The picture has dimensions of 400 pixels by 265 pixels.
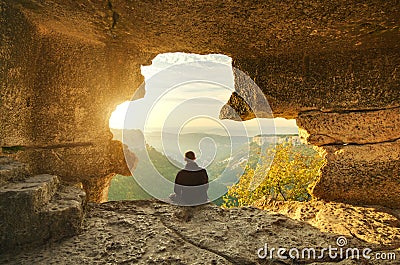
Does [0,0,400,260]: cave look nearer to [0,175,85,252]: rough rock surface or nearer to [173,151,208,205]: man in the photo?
[0,175,85,252]: rough rock surface

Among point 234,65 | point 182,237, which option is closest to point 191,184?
point 182,237

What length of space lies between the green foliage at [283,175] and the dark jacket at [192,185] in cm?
1109

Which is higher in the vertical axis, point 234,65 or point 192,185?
point 234,65

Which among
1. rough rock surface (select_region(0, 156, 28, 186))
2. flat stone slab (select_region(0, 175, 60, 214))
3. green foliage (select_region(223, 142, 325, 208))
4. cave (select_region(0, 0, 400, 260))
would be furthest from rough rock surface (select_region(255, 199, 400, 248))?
green foliage (select_region(223, 142, 325, 208))

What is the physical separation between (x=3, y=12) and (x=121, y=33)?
4.60 feet

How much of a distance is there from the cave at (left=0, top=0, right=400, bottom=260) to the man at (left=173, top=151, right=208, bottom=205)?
1.24 m

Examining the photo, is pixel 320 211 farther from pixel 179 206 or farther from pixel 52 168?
pixel 52 168

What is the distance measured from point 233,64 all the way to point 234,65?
0.02 meters

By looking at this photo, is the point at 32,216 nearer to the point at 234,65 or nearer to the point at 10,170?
the point at 10,170

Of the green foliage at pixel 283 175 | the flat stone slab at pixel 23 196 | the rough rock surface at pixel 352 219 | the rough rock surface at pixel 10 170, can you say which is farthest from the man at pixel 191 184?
the green foliage at pixel 283 175

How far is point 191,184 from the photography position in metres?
4.69

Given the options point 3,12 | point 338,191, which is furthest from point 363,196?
point 3,12

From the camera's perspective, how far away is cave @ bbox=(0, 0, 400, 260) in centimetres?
360

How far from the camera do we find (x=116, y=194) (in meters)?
20.6
